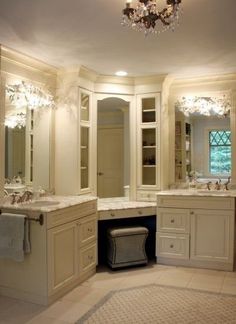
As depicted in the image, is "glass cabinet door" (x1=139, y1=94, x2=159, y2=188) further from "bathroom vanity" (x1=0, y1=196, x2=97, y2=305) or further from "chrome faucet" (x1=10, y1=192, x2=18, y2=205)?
"chrome faucet" (x1=10, y1=192, x2=18, y2=205)

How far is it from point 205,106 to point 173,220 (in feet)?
5.38

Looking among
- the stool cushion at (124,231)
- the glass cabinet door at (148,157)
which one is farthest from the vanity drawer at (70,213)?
the glass cabinet door at (148,157)

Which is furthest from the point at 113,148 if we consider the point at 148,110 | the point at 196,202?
the point at 196,202

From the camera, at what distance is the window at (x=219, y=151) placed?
14.4 feet

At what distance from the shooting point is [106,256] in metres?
4.05

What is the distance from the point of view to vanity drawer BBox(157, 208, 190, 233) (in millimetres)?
3971

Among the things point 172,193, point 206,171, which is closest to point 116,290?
point 172,193

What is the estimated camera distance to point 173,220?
4.02 m

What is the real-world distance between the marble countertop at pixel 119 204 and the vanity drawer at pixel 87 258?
1.55 ft

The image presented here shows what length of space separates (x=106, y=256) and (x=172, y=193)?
1.12m

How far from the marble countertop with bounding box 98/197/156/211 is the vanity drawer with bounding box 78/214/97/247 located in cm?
23

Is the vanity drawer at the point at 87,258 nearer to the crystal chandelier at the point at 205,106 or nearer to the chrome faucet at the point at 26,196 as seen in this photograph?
the chrome faucet at the point at 26,196

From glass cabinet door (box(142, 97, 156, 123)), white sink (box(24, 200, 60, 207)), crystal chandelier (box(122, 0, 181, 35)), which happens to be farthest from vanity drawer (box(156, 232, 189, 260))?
crystal chandelier (box(122, 0, 181, 35))

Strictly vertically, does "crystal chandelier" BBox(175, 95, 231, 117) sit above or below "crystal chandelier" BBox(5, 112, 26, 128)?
above
